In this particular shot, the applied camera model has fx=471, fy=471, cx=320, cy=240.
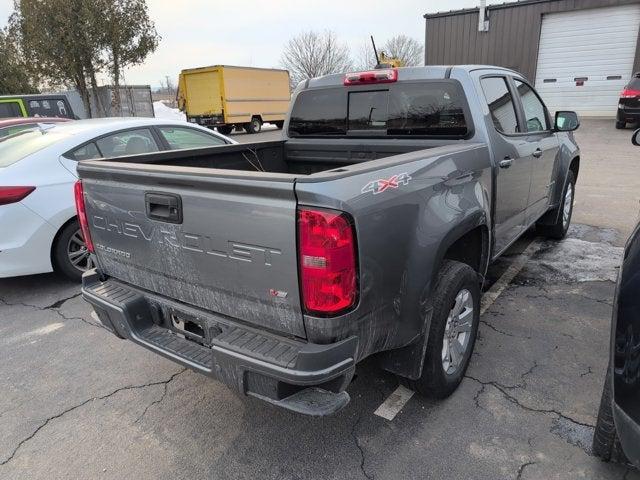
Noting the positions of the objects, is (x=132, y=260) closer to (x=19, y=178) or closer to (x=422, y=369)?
(x=422, y=369)

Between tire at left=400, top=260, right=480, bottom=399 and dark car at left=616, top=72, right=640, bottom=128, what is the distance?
54.7 ft

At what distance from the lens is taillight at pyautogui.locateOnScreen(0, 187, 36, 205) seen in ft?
13.6

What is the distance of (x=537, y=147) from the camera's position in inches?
161

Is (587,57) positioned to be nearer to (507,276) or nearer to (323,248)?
(507,276)

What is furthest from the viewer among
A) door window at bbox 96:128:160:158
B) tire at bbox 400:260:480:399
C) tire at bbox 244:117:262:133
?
tire at bbox 244:117:262:133

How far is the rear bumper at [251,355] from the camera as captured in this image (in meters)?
1.93

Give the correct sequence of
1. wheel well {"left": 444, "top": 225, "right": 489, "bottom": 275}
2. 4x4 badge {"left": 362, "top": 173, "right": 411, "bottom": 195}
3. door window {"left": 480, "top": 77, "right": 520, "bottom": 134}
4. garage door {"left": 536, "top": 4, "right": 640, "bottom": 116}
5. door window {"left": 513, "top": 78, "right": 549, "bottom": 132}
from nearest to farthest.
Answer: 4x4 badge {"left": 362, "top": 173, "right": 411, "bottom": 195}, wheel well {"left": 444, "top": 225, "right": 489, "bottom": 275}, door window {"left": 480, "top": 77, "right": 520, "bottom": 134}, door window {"left": 513, "top": 78, "right": 549, "bottom": 132}, garage door {"left": 536, "top": 4, "right": 640, "bottom": 116}

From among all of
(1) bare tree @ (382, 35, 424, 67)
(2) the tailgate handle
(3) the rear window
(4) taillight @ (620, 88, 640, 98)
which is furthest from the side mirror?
(1) bare tree @ (382, 35, 424, 67)

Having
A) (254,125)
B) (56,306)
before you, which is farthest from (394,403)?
(254,125)

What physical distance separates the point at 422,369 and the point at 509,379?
33.3 inches

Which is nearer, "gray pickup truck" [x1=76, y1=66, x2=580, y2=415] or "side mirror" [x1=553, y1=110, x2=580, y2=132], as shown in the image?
"gray pickup truck" [x1=76, y1=66, x2=580, y2=415]

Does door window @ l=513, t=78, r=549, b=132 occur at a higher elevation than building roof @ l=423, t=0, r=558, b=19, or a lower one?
lower

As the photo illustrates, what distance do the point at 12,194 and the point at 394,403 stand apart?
3737 mm

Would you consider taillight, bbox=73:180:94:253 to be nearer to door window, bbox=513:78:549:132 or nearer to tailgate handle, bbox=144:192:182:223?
tailgate handle, bbox=144:192:182:223
